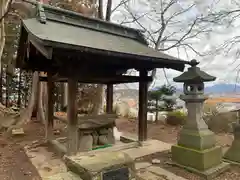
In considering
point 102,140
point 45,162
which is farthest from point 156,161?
point 45,162

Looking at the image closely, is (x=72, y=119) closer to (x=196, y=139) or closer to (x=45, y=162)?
(x=45, y=162)

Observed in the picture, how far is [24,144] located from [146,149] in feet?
11.4

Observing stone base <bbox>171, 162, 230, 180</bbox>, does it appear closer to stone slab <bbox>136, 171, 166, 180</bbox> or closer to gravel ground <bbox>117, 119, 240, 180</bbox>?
gravel ground <bbox>117, 119, 240, 180</bbox>

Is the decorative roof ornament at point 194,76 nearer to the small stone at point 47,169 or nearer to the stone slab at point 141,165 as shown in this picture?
the stone slab at point 141,165

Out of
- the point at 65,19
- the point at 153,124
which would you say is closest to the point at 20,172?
the point at 65,19

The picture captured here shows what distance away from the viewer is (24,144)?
5742 millimetres

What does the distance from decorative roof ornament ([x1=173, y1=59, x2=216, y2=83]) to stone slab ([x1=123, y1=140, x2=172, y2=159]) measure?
1.82m

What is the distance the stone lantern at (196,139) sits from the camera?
3.81 m

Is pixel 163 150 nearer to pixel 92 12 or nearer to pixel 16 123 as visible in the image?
pixel 16 123

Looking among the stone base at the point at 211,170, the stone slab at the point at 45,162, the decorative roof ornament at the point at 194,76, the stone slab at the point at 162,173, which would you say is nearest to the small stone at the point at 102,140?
the stone slab at the point at 45,162

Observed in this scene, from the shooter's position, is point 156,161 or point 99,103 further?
point 99,103

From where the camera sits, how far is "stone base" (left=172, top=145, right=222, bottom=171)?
12.3 ft

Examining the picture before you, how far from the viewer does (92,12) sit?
A: 9.47 metres

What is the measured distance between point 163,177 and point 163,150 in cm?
139
